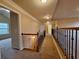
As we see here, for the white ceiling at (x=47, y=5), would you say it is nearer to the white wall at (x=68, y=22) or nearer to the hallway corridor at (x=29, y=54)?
the hallway corridor at (x=29, y=54)

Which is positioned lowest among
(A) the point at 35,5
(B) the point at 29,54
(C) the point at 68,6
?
(B) the point at 29,54

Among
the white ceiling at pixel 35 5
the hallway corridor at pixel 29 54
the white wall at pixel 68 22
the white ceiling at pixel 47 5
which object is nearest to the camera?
the hallway corridor at pixel 29 54

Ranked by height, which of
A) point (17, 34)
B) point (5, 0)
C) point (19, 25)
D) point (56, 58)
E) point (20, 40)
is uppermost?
point (5, 0)

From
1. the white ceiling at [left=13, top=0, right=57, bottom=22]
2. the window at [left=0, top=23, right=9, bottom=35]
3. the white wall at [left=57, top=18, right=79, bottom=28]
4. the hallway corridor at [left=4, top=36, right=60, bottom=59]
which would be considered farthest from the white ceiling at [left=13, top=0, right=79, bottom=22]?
the window at [left=0, top=23, right=9, bottom=35]

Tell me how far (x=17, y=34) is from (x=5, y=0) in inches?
76.9

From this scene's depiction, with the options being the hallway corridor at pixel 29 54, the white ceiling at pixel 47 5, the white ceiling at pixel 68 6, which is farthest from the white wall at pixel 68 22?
the hallway corridor at pixel 29 54

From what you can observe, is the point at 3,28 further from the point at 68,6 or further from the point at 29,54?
the point at 68,6

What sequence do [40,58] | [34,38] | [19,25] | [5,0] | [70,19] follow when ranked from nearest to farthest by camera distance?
[5,0] < [40,58] < [19,25] < [34,38] < [70,19]

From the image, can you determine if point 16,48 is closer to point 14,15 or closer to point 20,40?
point 20,40

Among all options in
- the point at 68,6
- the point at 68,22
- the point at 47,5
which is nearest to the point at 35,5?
the point at 47,5

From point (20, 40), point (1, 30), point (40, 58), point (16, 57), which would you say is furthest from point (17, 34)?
point (1, 30)

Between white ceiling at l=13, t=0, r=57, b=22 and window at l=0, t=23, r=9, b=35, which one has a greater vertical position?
white ceiling at l=13, t=0, r=57, b=22

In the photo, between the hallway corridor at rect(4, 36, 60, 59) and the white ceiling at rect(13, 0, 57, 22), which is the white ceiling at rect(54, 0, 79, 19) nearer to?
the white ceiling at rect(13, 0, 57, 22)

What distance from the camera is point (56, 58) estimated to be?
3404 mm
